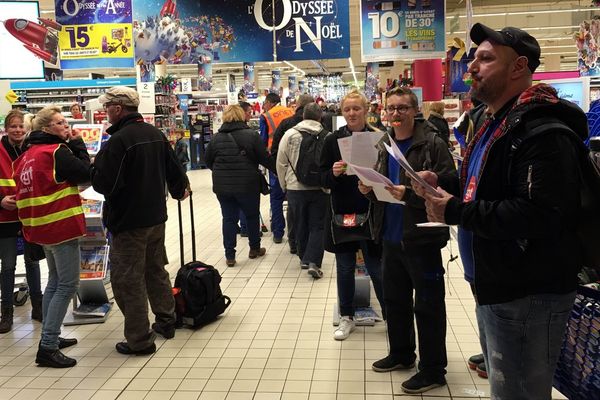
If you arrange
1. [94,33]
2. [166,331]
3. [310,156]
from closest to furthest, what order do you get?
1. [166,331]
2. [310,156]
3. [94,33]

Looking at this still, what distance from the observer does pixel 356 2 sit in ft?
46.5

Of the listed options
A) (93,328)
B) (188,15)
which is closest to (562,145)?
(93,328)

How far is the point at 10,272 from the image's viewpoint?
14.9ft

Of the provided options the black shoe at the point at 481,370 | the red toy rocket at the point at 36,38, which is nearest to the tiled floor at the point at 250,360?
the black shoe at the point at 481,370

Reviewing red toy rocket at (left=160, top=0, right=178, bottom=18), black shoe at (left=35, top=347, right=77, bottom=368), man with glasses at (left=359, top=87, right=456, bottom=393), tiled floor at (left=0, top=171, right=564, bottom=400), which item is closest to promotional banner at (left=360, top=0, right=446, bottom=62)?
red toy rocket at (left=160, top=0, right=178, bottom=18)

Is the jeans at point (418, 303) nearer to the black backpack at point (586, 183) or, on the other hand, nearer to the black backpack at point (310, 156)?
the black backpack at point (586, 183)

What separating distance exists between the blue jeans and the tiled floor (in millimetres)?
1492

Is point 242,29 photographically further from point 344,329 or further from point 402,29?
point 344,329

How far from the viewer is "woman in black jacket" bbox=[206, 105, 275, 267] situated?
614cm

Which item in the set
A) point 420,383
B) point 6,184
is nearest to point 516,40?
point 420,383

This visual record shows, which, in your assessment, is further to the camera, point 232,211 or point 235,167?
point 232,211

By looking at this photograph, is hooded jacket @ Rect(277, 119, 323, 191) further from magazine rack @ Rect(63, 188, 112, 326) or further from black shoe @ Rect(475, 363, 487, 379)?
black shoe @ Rect(475, 363, 487, 379)

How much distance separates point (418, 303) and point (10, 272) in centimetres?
→ 322

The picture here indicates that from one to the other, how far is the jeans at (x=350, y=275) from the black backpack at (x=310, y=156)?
140 cm
